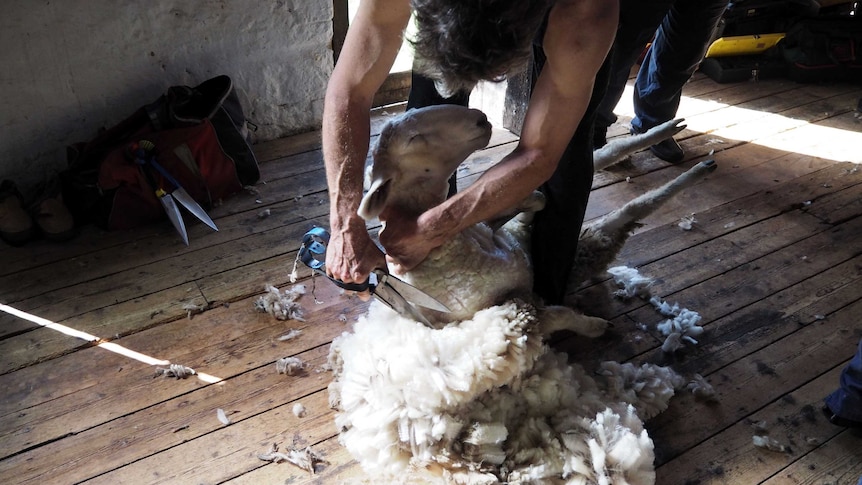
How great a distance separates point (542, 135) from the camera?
1493 mm

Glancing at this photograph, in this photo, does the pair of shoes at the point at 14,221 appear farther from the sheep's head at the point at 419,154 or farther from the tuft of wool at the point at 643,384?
the tuft of wool at the point at 643,384

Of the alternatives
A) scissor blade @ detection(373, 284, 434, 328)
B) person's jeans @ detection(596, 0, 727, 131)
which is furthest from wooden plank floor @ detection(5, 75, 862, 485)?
scissor blade @ detection(373, 284, 434, 328)

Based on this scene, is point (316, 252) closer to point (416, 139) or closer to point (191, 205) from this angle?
point (416, 139)

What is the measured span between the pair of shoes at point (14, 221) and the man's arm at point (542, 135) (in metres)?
1.52

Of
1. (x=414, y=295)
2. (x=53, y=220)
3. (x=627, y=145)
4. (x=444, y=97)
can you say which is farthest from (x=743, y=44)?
(x=53, y=220)

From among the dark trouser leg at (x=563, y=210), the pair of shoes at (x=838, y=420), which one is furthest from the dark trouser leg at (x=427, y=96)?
the pair of shoes at (x=838, y=420)

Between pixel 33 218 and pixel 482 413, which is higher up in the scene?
pixel 482 413

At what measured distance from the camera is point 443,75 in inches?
49.5

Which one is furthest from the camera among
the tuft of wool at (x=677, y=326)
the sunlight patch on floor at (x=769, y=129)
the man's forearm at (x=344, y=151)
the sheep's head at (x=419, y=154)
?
the sunlight patch on floor at (x=769, y=129)

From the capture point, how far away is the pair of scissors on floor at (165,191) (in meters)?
2.35

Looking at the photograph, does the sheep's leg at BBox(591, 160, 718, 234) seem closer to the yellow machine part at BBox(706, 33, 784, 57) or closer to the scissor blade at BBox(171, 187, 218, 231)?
the scissor blade at BBox(171, 187, 218, 231)

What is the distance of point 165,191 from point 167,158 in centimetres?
13

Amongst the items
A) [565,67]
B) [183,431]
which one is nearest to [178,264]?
[183,431]

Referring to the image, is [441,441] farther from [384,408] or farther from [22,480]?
[22,480]
